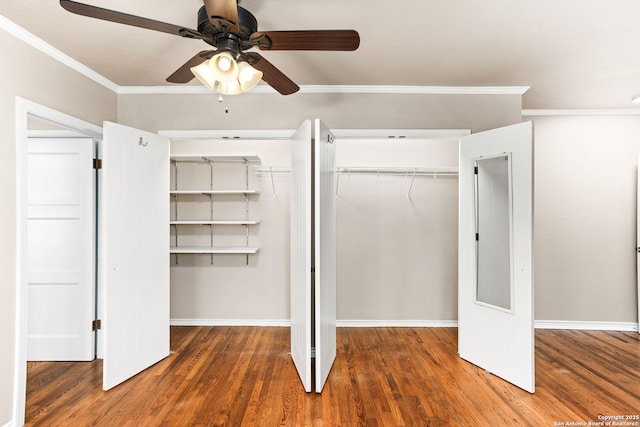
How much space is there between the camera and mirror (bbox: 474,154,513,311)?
296 centimetres

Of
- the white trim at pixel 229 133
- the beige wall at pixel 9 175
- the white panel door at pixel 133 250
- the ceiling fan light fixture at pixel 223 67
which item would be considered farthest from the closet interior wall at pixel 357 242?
the ceiling fan light fixture at pixel 223 67

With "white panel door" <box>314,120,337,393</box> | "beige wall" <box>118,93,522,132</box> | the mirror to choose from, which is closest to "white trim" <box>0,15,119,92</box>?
"beige wall" <box>118,93,522,132</box>

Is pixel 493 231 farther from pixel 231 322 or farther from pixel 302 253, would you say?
pixel 231 322

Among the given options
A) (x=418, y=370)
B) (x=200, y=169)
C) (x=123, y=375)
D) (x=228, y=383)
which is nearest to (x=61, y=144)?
(x=200, y=169)

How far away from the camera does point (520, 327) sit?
2799mm

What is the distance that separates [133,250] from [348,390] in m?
2.08

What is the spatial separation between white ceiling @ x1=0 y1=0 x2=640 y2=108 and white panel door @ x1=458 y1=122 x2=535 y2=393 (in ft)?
2.03

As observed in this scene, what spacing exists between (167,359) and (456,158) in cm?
378

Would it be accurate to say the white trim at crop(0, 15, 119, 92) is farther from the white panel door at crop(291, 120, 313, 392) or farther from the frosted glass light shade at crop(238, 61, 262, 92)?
the white panel door at crop(291, 120, 313, 392)

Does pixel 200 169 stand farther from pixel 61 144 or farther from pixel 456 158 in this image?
pixel 456 158

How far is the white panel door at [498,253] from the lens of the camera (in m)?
2.78

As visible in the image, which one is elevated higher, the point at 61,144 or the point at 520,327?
the point at 61,144

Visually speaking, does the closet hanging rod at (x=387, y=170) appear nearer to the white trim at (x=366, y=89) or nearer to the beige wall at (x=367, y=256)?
the beige wall at (x=367, y=256)

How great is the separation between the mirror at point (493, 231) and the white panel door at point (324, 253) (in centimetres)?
131
